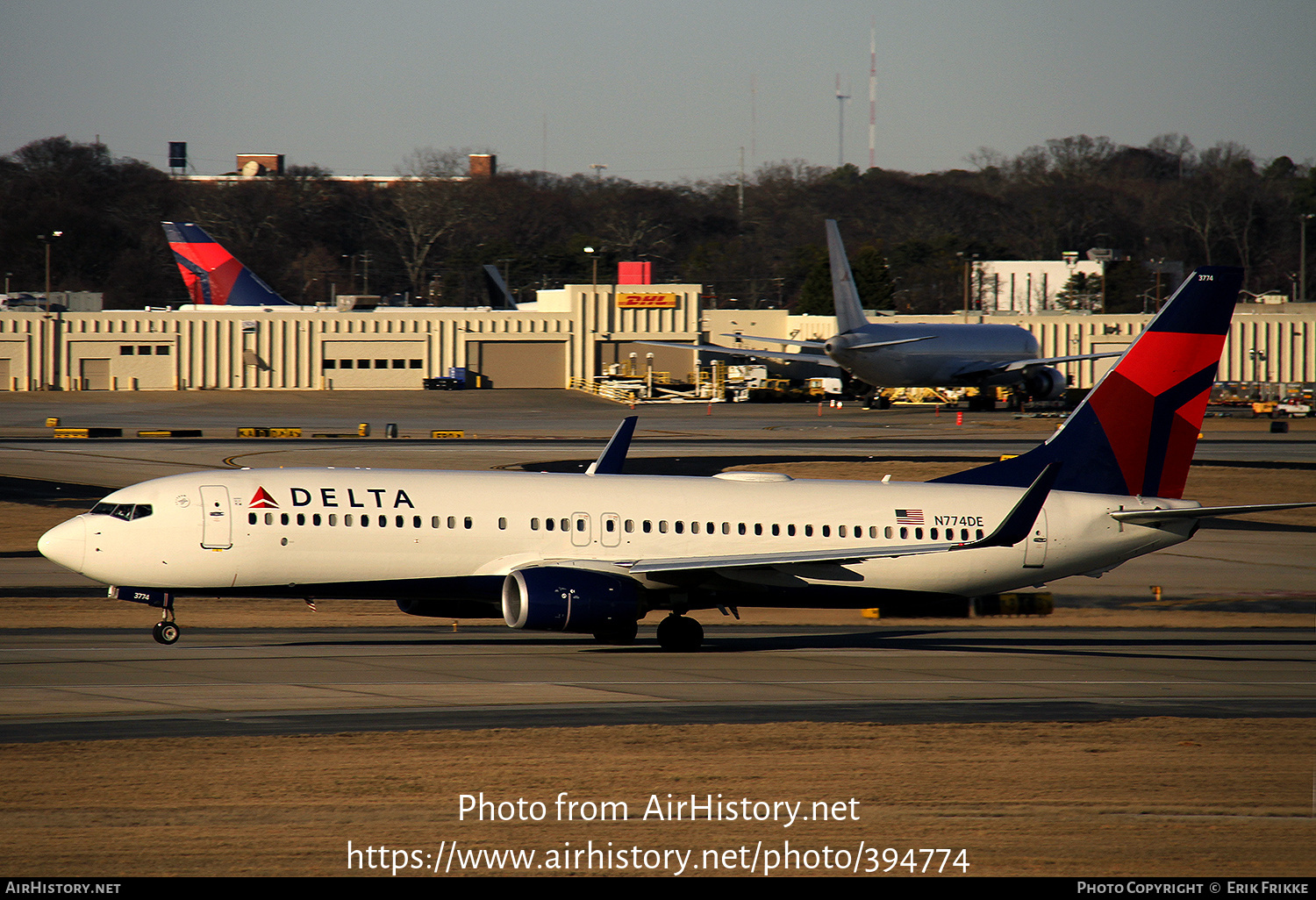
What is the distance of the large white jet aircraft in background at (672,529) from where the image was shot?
28031 mm

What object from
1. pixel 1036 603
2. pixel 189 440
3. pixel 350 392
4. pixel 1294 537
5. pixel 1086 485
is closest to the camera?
pixel 1086 485

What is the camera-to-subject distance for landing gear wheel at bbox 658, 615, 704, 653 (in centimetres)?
3052

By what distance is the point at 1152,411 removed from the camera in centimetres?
3381

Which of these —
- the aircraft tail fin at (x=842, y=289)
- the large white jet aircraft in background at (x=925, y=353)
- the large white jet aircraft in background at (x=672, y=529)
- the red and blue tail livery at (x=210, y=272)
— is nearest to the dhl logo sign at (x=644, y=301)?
the large white jet aircraft in background at (x=925, y=353)

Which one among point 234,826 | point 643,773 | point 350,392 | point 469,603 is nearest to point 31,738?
point 234,826

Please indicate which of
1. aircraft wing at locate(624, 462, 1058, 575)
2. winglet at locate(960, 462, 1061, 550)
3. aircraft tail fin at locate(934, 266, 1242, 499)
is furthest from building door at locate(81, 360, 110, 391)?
winglet at locate(960, 462, 1061, 550)

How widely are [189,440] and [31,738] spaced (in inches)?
2399

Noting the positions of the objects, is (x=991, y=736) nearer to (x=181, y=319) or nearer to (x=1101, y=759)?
(x=1101, y=759)

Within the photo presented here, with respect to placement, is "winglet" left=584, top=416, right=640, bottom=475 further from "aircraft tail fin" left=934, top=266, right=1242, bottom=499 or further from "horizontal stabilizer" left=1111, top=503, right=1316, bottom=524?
"horizontal stabilizer" left=1111, top=503, right=1316, bottom=524

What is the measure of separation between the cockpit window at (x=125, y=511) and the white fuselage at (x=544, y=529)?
0.13 feet

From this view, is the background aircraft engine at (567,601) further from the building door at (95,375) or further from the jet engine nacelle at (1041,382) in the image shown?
the building door at (95,375)

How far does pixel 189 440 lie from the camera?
253 ft

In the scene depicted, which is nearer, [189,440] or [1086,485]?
[1086,485]

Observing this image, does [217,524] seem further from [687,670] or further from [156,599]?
[687,670]
